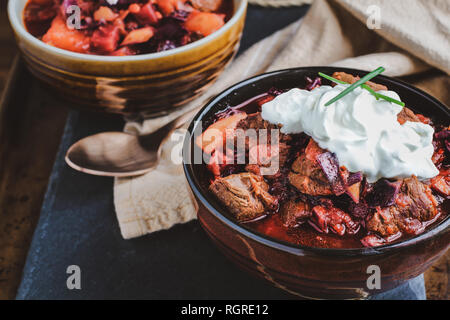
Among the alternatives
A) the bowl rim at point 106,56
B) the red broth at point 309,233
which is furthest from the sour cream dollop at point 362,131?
the bowl rim at point 106,56

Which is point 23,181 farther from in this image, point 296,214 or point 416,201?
point 416,201

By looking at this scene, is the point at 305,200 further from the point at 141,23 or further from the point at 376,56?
the point at 141,23

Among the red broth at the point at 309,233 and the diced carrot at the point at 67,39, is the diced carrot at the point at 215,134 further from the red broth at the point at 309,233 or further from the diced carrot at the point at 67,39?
the diced carrot at the point at 67,39

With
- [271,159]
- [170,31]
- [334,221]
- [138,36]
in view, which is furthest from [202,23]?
[334,221]

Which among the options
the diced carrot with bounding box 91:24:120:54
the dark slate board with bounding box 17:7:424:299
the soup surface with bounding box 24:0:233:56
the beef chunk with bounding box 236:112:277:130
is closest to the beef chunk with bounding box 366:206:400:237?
the beef chunk with bounding box 236:112:277:130

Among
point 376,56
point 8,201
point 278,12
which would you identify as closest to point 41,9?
point 8,201

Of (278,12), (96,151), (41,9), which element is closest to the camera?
(96,151)

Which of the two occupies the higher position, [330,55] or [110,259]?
[330,55]

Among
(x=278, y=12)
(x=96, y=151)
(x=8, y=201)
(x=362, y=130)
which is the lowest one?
(x=8, y=201)
